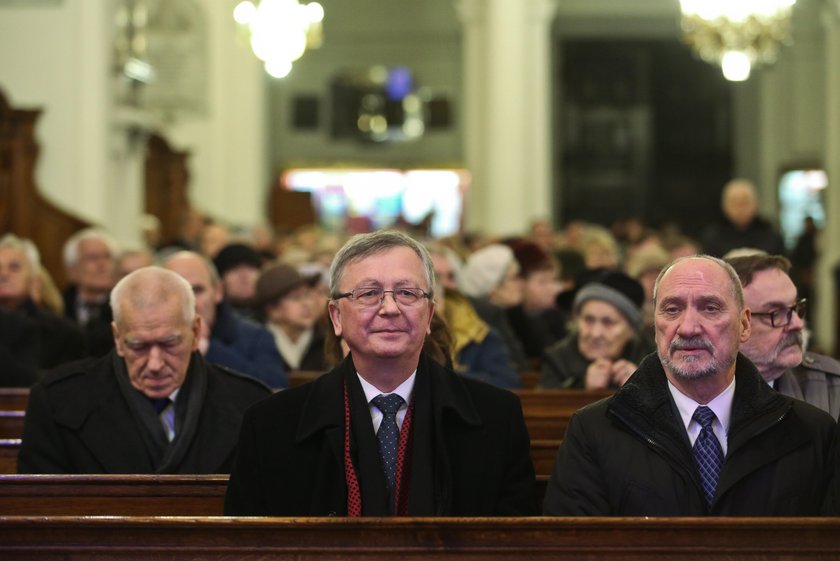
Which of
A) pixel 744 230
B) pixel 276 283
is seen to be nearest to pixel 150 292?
pixel 276 283

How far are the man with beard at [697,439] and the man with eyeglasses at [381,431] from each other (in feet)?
0.72

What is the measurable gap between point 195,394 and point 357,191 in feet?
83.5

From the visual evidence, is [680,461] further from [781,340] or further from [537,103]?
[537,103]

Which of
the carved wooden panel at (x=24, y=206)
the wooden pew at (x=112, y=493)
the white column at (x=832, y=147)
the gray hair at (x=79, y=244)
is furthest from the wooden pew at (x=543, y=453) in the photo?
the white column at (x=832, y=147)

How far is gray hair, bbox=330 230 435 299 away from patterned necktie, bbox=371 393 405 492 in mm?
307

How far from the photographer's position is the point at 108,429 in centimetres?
521

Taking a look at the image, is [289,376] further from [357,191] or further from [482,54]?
[357,191]

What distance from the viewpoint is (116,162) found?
46.8 feet

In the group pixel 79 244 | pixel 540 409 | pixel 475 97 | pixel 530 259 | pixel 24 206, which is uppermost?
pixel 475 97

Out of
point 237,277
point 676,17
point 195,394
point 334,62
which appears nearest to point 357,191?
point 334,62

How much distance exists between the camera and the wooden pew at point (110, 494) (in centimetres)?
464

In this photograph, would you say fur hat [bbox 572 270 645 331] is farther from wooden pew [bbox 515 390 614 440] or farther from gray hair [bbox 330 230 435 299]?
gray hair [bbox 330 230 435 299]

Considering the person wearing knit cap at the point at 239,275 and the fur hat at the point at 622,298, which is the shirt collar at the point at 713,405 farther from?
the person wearing knit cap at the point at 239,275

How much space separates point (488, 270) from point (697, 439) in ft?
19.8
